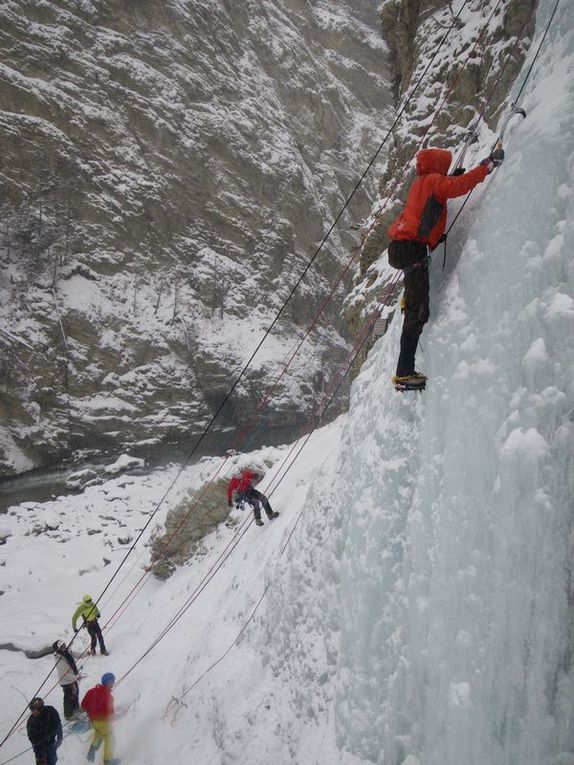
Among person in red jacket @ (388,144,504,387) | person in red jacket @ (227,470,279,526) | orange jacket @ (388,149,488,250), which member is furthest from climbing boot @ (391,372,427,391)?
person in red jacket @ (227,470,279,526)

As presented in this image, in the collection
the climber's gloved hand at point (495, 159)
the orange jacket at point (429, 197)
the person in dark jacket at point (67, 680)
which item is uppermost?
the climber's gloved hand at point (495, 159)

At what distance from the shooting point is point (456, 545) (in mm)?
2697

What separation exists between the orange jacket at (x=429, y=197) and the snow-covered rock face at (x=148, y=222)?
67.4 ft

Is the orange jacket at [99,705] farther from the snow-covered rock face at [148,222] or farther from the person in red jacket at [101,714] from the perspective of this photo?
the snow-covered rock face at [148,222]

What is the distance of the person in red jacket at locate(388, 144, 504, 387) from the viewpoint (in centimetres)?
289

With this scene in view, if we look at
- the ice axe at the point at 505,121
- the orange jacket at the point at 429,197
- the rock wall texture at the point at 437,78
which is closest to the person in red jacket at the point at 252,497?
the rock wall texture at the point at 437,78

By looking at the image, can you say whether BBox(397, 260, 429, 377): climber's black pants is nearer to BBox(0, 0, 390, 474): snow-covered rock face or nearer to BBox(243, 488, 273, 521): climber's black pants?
BBox(243, 488, 273, 521): climber's black pants

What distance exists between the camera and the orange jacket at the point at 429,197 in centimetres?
279

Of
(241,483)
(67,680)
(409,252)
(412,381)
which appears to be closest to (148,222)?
(241,483)

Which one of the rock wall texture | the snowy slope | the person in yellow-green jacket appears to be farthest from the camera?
the person in yellow-green jacket

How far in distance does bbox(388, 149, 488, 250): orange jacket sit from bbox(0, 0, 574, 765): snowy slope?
0.25 meters

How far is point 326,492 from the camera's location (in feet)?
15.4

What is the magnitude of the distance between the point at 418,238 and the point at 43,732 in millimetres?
6099

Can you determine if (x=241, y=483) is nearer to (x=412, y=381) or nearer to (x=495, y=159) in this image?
(x=412, y=381)
